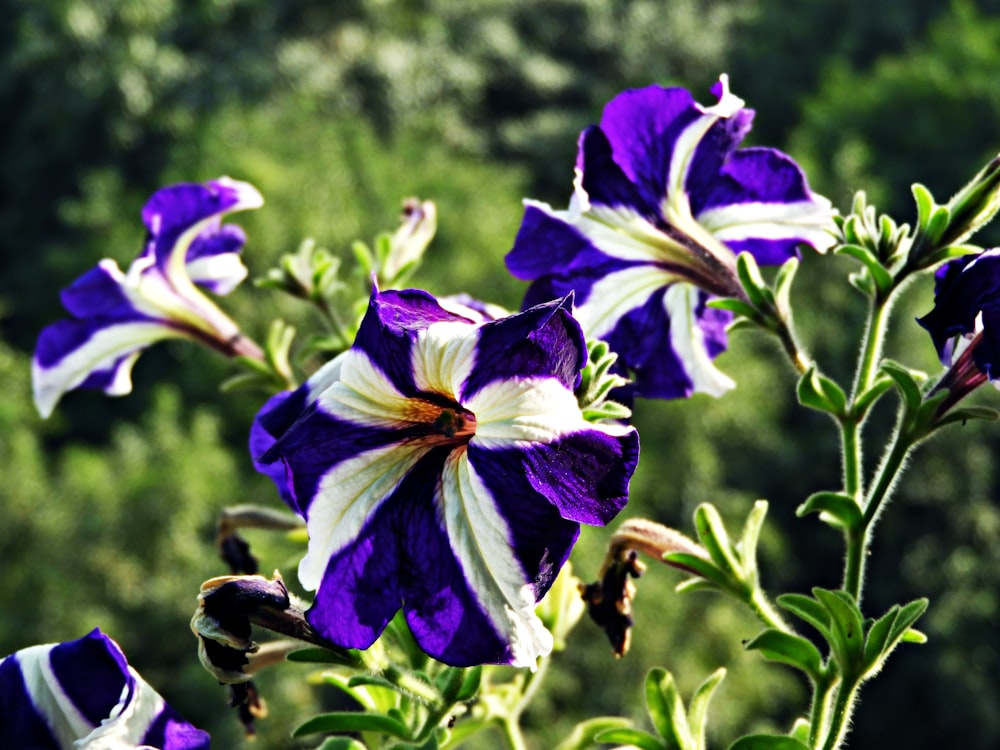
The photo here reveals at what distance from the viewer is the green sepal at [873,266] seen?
2.43ft

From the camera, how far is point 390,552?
63 cm

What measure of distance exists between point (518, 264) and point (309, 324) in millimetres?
8052

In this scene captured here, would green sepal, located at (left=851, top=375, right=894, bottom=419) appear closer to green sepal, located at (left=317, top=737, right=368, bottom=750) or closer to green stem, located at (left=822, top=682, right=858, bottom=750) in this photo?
green stem, located at (left=822, top=682, right=858, bottom=750)

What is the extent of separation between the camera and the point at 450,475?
633 mm

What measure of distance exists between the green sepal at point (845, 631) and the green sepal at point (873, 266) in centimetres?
17

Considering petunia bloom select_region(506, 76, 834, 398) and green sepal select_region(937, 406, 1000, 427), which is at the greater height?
petunia bloom select_region(506, 76, 834, 398)

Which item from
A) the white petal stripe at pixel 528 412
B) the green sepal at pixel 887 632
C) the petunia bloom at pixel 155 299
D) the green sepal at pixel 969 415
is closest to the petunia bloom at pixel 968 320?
the green sepal at pixel 969 415

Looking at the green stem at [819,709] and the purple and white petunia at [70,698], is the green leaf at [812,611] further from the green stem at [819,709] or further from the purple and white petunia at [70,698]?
the purple and white petunia at [70,698]

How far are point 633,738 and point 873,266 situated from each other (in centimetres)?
30

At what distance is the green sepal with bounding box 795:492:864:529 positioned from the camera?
699mm

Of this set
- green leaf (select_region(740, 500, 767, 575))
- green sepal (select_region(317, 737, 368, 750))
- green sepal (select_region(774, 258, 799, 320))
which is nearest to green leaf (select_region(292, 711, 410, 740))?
green sepal (select_region(317, 737, 368, 750))

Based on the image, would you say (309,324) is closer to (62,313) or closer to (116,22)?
(62,313)

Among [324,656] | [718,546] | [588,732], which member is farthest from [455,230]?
[324,656]

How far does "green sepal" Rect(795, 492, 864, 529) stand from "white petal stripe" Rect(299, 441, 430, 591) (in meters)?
0.21
